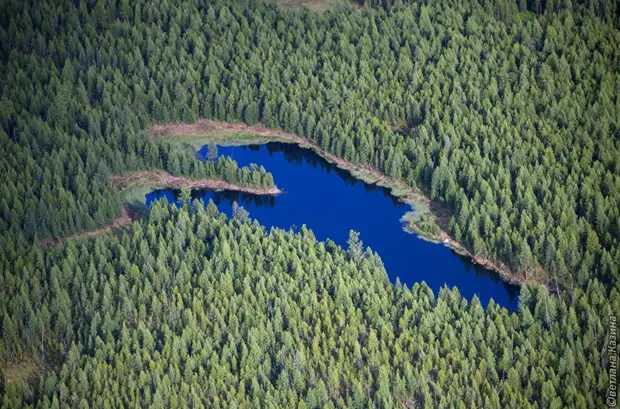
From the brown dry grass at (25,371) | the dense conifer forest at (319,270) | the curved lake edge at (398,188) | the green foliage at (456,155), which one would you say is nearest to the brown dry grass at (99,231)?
the dense conifer forest at (319,270)

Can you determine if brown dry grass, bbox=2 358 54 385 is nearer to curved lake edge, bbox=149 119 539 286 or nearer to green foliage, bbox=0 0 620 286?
green foliage, bbox=0 0 620 286

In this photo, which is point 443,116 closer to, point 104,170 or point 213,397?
point 104,170

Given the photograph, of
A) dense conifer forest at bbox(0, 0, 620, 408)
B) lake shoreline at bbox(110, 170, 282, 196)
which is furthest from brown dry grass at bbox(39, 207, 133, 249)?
lake shoreline at bbox(110, 170, 282, 196)

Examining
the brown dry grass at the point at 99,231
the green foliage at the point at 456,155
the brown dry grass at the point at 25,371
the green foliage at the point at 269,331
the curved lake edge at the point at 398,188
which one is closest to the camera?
the green foliage at the point at 269,331

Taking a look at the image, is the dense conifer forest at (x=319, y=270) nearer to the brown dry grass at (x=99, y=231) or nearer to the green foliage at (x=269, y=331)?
the green foliage at (x=269, y=331)

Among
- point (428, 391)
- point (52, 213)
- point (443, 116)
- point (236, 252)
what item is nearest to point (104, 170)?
point (52, 213)
